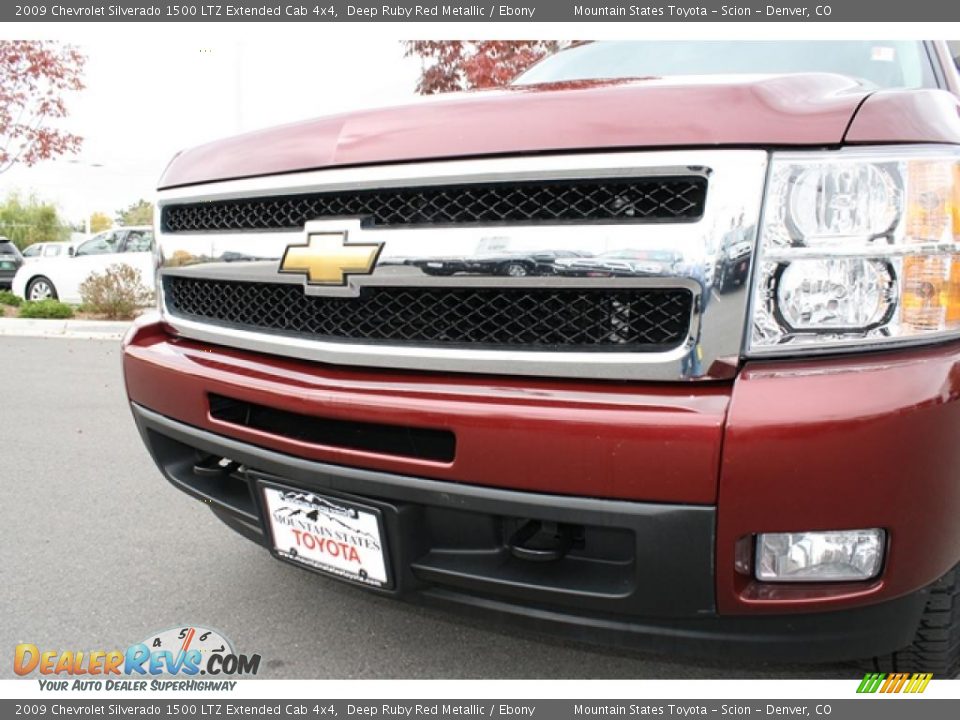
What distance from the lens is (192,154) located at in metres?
2.15

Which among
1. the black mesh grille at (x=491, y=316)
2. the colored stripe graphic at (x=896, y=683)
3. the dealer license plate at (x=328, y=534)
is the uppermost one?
the black mesh grille at (x=491, y=316)

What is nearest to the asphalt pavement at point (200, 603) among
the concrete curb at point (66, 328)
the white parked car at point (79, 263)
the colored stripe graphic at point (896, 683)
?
the colored stripe graphic at point (896, 683)

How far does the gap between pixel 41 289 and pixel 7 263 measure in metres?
5.14

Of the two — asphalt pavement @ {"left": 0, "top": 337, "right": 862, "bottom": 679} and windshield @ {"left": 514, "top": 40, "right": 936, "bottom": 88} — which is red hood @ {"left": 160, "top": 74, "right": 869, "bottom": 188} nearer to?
windshield @ {"left": 514, "top": 40, "right": 936, "bottom": 88}

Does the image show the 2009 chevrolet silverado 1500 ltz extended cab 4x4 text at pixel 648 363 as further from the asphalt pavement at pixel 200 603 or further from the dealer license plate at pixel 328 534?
the asphalt pavement at pixel 200 603

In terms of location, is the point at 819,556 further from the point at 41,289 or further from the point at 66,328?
the point at 41,289

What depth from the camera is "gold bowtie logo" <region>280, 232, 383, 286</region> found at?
1608mm

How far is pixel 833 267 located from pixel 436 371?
0.80 m

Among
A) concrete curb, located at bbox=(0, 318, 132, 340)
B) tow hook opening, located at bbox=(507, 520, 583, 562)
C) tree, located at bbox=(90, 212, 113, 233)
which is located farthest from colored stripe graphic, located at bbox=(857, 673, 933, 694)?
tree, located at bbox=(90, 212, 113, 233)

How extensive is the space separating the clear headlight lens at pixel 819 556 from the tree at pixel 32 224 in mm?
41984

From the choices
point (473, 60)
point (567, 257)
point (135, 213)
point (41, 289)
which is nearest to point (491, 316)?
point (567, 257)

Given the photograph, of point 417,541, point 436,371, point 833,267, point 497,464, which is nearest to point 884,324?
point 833,267

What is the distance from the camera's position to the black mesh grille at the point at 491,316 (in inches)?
54.3

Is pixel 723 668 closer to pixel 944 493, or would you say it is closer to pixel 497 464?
pixel 944 493
